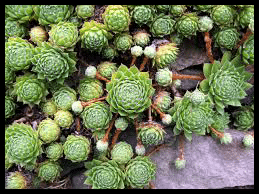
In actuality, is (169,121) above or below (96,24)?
below

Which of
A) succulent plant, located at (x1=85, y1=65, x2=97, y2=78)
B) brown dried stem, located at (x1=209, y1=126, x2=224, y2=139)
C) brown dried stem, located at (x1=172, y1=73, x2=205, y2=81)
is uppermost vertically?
succulent plant, located at (x1=85, y1=65, x2=97, y2=78)

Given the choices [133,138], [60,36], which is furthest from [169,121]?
[60,36]

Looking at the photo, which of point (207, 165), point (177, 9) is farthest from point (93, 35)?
point (207, 165)

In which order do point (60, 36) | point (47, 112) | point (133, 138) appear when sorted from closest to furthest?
point (60, 36)
point (47, 112)
point (133, 138)

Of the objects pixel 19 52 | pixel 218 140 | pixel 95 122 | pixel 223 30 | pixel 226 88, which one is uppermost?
pixel 223 30

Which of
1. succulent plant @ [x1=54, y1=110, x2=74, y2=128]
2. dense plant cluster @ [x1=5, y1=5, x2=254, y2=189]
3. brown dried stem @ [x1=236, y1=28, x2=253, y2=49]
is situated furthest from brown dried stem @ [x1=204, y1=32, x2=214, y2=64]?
succulent plant @ [x1=54, y1=110, x2=74, y2=128]

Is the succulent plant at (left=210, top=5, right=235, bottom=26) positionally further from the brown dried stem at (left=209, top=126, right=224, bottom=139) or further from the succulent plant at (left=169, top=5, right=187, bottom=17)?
the brown dried stem at (left=209, top=126, right=224, bottom=139)

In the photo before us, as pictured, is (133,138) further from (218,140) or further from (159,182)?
(218,140)
